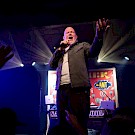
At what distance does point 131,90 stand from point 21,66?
2855mm

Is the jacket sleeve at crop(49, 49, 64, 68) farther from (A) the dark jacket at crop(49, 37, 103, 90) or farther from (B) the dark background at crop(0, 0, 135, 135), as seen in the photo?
(B) the dark background at crop(0, 0, 135, 135)

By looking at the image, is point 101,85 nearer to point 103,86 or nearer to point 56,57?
point 103,86

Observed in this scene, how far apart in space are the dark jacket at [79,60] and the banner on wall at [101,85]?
2155mm

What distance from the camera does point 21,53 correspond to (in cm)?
514

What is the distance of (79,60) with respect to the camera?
222 cm

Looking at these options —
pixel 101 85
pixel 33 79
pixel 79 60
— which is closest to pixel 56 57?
pixel 79 60

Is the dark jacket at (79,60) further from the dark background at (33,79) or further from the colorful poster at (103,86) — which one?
the colorful poster at (103,86)

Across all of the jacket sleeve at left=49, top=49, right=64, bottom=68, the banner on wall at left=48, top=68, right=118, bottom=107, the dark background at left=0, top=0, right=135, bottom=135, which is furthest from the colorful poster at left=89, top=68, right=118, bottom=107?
the jacket sleeve at left=49, top=49, right=64, bottom=68

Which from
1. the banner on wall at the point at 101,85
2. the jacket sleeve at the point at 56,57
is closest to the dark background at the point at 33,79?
the banner on wall at the point at 101,85

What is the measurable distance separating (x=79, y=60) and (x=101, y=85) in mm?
2400

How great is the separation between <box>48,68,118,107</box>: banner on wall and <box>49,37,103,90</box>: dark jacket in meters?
2.16

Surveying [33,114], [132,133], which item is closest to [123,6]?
[132,133]

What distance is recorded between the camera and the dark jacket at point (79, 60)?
2.09 meters

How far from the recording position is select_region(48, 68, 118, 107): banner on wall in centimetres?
433
